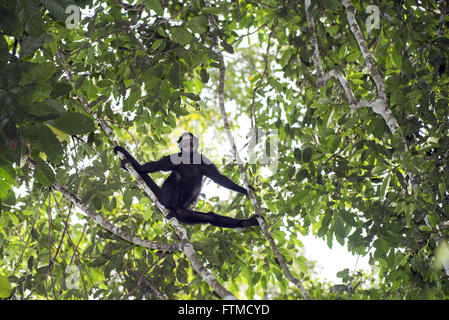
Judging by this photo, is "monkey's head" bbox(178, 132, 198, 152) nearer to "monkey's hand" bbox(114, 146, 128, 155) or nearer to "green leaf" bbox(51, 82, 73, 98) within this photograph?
"monkey's hand" bbox(114, 146, 128, 155)

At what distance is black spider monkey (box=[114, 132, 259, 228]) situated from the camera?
5492 mm

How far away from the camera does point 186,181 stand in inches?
244

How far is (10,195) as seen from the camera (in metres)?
2.51

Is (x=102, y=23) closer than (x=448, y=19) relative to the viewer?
Yes

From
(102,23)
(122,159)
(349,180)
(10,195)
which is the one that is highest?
(102,23)

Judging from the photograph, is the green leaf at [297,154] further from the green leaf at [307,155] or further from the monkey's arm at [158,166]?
the monkey's arm at [158,166]

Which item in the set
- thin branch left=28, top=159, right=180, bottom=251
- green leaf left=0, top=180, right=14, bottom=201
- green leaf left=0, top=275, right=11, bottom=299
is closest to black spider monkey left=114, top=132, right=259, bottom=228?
thin branch left=28, top=159, right=180, bottom=251

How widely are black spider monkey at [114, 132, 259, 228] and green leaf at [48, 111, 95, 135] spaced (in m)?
2.75

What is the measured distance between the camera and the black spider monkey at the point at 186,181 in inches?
A: 216

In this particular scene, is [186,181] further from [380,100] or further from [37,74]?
[37,74]

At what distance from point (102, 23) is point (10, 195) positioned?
234 centimetres

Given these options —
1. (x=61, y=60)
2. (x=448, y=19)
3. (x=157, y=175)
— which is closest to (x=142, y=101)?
(x=61, y=60)

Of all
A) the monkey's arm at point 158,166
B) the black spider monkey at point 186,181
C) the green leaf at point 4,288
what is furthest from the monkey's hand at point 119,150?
the green leaf at point 4,288
